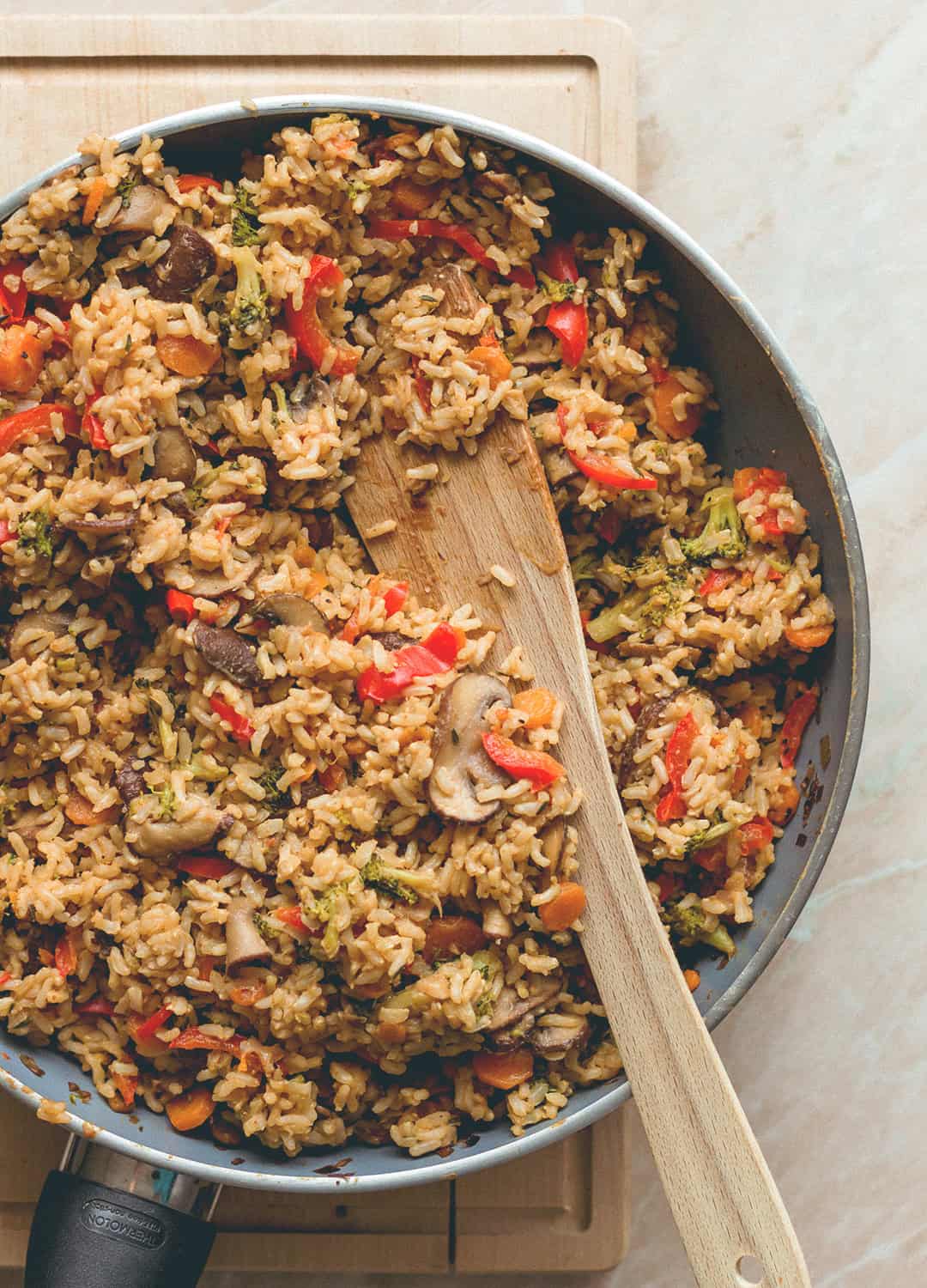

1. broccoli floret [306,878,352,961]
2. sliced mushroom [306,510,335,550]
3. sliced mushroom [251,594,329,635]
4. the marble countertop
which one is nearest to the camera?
broccoli floret [306,878,352,961]

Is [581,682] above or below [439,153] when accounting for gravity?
below

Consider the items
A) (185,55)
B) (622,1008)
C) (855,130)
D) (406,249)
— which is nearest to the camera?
(622,1008)

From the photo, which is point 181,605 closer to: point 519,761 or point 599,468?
point 519,761

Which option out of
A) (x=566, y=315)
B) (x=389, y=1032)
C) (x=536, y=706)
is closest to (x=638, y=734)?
(x=536, y=706)

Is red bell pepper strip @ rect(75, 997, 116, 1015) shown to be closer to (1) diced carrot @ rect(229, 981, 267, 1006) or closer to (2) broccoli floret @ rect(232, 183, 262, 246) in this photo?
(1) diced carrot @ rect(229, 981, 267, 1006)

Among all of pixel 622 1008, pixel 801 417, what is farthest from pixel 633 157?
pixel 622 1008

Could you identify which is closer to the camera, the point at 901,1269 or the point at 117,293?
the point at 117,293

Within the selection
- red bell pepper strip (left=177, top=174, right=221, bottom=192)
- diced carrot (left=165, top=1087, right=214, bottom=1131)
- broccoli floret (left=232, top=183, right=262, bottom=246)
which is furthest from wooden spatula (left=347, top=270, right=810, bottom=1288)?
diced carrot (left=165, top=1087, right=214, bottom=1131)

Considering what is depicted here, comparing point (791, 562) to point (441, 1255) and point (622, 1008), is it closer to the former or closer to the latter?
point (622, 1008)
